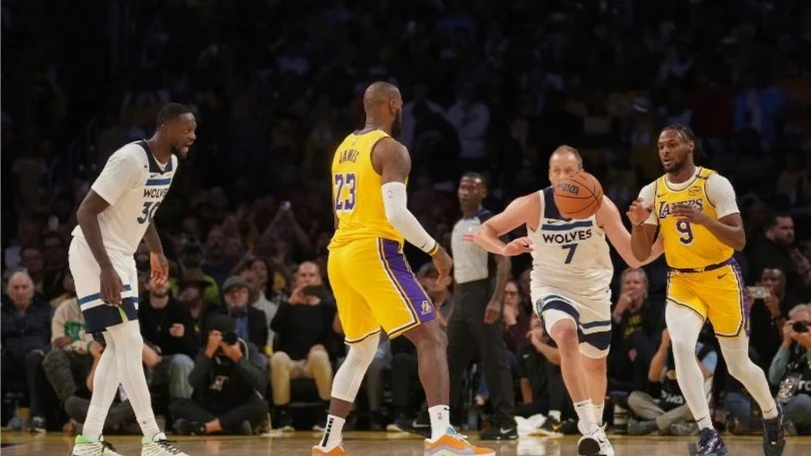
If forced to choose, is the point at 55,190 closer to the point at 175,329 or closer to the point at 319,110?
the point at 319,110

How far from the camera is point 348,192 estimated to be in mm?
7984

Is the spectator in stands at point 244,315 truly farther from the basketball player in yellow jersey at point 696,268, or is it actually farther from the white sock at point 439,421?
the white sock at point 439,421

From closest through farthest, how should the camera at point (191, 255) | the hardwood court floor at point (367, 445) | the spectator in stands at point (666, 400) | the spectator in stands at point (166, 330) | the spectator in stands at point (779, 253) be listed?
the hardwood court floor at point (367, 445)
the spectator in stands at point (666, 400)
the spectator in stands at point (166, 330)
the spectator in stands at point (779, 253)
the camera at point (191, 255)

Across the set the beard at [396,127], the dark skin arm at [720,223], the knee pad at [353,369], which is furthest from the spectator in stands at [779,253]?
the knee pad at [353,369]

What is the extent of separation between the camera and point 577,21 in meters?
17.0

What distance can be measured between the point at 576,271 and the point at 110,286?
2891 mm

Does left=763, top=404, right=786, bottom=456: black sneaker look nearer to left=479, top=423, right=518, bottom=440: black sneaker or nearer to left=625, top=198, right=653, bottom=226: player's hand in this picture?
left=625, top=198, right=653, bottom=226: player's hand

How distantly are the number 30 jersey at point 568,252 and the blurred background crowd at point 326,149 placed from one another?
115 inches

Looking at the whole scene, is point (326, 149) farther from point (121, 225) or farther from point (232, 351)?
point (121, 225)

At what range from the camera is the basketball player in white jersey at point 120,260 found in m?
8.06

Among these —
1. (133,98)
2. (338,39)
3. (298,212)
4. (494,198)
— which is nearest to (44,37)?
(133,98)

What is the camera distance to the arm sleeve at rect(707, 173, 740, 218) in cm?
847

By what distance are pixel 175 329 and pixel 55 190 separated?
458cm

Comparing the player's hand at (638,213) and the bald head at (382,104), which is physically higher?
the bald head at (382,104)
